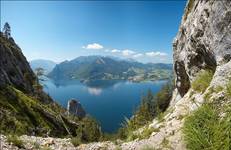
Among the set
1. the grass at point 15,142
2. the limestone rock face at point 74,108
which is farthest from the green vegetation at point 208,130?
the limestone rock face at point 74,108

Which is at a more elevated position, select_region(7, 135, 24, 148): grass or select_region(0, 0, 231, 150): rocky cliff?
select_region(0, 0, 231, 150): rocky cliff

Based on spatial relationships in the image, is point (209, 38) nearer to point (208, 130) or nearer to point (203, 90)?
point (203, 90)

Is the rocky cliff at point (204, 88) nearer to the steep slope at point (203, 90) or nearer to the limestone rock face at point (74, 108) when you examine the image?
the steep slope at point (203, 90)

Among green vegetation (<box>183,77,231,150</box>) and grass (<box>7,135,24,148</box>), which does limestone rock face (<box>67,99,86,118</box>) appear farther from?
green vegetation (<box>183,77,231,150</box>)

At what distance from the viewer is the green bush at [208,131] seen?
20.3ft

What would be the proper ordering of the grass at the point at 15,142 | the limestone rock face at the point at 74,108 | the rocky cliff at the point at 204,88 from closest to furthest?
the rocky cliff at the point at 204,88, the grass at the point at 15,142, the limestone rock face at the point at 74,108

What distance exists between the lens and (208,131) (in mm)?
6734

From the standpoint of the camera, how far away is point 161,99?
308 ft

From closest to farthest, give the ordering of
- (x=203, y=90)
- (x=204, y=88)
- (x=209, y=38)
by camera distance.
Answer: (x=203, y=90) → (x=204, y=88) → (x=209, y=38)

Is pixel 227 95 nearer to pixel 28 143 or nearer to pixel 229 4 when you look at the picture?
pixel 229 4

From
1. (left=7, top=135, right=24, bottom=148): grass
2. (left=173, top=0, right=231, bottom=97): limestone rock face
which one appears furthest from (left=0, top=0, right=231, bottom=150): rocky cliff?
(left=7, top=135, right=24, bottom=148): grass

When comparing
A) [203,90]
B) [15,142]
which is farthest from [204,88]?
[15,142]

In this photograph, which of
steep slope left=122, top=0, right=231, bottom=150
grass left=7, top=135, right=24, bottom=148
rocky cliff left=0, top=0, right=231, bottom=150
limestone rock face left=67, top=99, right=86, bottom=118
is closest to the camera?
steep slope left=122, top=0, right=231, bottom=150

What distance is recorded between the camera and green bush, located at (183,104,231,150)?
20.3ft
